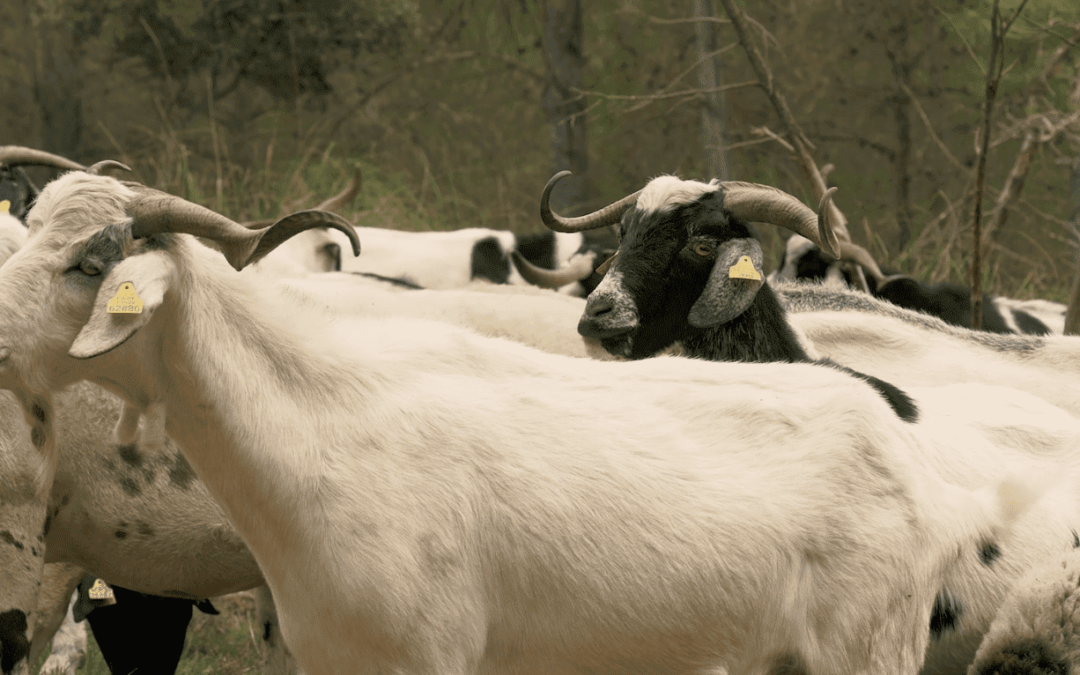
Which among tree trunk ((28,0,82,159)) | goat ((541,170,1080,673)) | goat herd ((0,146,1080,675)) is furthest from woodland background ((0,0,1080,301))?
goat herd ((0,146,1080,675))

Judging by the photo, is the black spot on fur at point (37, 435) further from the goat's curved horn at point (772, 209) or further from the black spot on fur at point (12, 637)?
the goat's curved horn at point (772, 209)

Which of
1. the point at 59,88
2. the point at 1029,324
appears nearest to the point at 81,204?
the point at 1029,324

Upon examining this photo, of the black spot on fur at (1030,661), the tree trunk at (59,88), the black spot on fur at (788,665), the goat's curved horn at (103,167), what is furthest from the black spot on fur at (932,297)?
the tree trunk at (59,88)

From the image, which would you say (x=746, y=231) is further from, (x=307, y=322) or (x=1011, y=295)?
(x=1011, y=295)

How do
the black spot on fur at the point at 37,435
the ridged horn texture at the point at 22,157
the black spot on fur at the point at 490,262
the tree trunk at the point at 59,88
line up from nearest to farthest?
the black spot on fur at the point at 37,435 → the ridged horn texture at the point at 22,157 → the black spot on fur at the point at 490,262 → the tree trunk at the point at 59,88

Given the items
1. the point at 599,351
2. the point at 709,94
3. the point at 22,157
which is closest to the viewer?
the point at 599,351

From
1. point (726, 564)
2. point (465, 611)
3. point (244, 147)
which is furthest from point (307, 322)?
point (244, 147)

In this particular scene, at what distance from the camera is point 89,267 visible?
9.56 feet

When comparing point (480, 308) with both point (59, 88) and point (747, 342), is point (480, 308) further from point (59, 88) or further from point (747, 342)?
point (59, 88)

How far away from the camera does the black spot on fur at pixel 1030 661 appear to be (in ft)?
9.71

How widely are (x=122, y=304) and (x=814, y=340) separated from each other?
137 inches

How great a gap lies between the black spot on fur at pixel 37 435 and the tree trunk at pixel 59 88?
1085cm

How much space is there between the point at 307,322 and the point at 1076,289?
15.7 ft

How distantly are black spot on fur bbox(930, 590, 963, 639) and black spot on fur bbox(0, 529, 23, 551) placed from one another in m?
2.88
